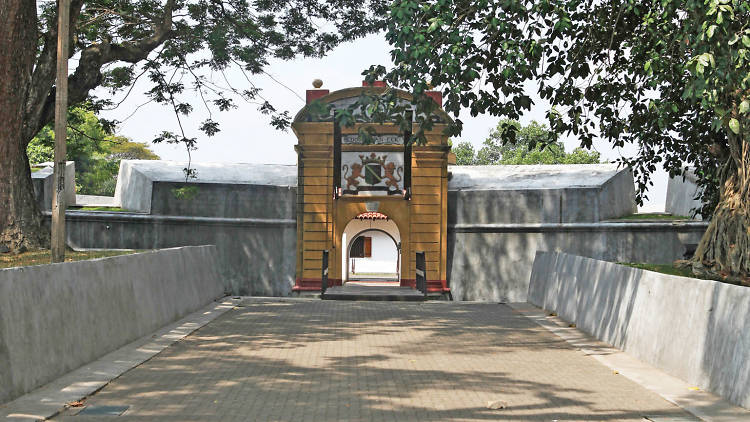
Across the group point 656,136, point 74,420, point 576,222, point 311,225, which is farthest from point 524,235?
point 74,420

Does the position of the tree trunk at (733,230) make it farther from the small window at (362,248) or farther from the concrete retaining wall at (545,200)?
the small window at (362,248)

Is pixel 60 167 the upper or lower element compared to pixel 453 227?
upper

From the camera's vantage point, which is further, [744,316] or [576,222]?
[576,222]

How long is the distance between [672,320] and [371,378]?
3486 millimetres

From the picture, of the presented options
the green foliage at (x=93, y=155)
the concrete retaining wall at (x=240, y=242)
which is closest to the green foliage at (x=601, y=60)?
the concrete retaining wall at (x=240, y=242)

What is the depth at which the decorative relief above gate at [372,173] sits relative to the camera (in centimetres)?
3028

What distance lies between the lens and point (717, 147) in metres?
18.1

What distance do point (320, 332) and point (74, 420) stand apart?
278 inches

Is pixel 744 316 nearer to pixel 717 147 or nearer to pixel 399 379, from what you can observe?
pixel 399 379

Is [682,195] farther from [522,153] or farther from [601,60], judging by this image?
[522,153]

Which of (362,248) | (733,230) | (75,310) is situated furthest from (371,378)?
(362,248)

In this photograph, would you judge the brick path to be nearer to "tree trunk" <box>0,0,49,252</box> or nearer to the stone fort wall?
"tree trunk" <box>0,0,49,252</box>

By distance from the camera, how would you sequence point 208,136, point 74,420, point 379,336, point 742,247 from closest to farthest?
point 74,420, point 379,336, point 742,247, point 208,136

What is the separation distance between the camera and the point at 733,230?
632 inches
